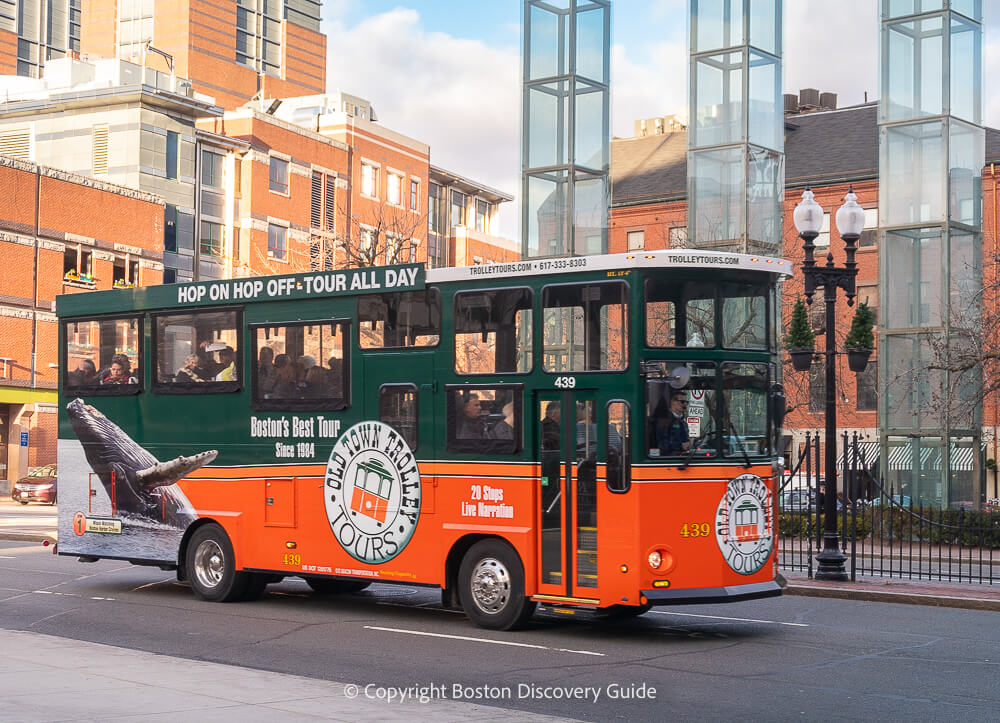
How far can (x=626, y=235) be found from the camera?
60.9 metres

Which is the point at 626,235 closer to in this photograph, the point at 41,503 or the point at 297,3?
the point at 41,503

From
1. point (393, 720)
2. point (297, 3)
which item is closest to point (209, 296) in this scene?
point (393, 720)

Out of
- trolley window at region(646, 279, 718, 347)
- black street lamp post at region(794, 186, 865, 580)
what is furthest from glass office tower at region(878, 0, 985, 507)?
trolley window at region(646, 279, 718, 347)

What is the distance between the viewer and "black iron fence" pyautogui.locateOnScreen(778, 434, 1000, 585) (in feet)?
66.6

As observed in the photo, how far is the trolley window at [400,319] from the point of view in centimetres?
1442

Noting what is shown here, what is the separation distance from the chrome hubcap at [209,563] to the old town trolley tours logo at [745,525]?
693 cm

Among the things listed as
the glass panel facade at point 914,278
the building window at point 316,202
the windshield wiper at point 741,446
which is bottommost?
the windshield wiper at point 741,446

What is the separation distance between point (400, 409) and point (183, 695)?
5705 millimetres

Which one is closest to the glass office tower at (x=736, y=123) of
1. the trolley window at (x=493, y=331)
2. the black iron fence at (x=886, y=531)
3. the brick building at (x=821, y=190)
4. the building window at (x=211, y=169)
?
the black iron fence at (x=886, y=531)

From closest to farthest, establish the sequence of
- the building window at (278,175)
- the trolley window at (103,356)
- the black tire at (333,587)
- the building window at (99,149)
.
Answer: the trolley window at (103,356) < the black tire at (333,587) < the building window at (99,149) < the building window at (278,175)

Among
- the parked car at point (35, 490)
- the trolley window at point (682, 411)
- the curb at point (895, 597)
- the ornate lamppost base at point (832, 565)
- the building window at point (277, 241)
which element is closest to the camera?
the trolley window at point (682, 411)

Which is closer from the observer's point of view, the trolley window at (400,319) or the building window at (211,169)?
the trolley window at (400,319)

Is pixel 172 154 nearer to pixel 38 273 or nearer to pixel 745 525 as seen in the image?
pixel 38 273

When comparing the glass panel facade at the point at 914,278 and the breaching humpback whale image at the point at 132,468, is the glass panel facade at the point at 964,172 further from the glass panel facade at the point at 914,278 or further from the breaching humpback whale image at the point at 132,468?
the breaching humpback whale image at the point at 132,468
